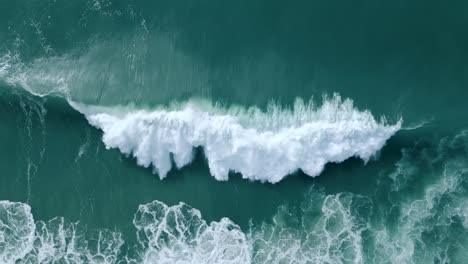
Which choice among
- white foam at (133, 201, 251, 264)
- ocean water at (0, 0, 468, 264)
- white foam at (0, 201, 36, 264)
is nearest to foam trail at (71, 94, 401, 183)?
ocean water at (0, 0, 468, 264)

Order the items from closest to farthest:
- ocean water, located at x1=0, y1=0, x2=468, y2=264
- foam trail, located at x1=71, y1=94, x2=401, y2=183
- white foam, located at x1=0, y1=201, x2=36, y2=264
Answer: ocean water, located at x1=0, y1=0, x2=468, y2=264 < foam trail, located at x1=71, y1=94, x2=401, y2=183 < white foam, located at x1=0, y1=201, x2=36, y2=264

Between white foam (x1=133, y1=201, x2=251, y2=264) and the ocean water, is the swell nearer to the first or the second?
the ocean water

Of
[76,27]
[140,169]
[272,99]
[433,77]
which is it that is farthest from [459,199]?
[76,27]

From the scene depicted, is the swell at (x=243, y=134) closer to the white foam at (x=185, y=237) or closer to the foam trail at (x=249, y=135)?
the foam trail at (x=249, y=135)

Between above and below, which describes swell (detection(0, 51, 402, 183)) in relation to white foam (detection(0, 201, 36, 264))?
above

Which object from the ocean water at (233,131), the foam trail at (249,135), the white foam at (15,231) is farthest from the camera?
the white foam at (15,231)

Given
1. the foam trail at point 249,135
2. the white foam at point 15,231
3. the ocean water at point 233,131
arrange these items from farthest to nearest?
1. the white foam at point 15,231
2. the foam trail at point 249,135
3. the ocean water at point 233,131

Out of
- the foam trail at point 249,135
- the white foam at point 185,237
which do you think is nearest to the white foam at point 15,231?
the white foam at point 185,237

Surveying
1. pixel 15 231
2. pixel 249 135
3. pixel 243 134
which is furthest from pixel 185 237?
pixel 15 231
